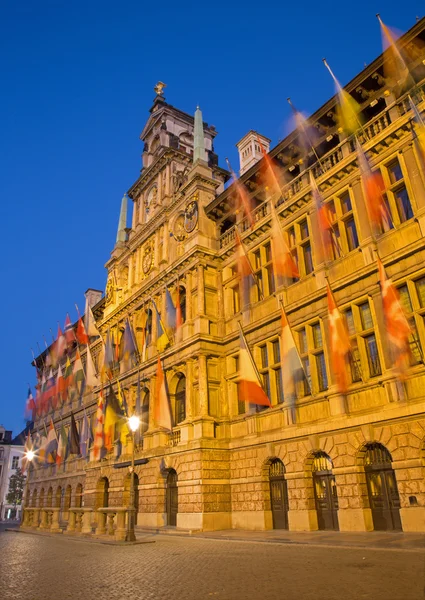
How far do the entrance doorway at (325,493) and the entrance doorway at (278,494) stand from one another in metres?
1.84

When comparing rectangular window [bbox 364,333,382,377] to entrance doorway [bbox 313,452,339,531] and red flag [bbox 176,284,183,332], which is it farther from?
red flag [bbox 176,284,183,332]

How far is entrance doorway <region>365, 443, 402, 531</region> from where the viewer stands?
14766 mm

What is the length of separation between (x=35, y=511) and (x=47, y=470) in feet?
50.5

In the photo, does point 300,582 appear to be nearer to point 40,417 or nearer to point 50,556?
point 50,556

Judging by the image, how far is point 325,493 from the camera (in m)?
17.2

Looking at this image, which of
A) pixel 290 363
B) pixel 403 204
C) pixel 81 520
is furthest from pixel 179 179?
pixel 81 520

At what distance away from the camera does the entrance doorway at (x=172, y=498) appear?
23.2 metres

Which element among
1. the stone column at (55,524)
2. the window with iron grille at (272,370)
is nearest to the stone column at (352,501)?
the window with iron grille at (272,370)

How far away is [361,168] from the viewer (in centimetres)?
1733

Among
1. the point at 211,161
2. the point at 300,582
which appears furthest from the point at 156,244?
the point at 300,582

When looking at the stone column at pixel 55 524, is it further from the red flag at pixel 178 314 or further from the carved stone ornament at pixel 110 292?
the carved stone ornament at pixel 110 292

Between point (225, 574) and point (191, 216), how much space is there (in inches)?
860

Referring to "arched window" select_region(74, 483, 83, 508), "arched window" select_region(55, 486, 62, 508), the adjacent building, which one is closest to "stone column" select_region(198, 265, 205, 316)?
"arched window" select_region(74, 483, 83, 508)

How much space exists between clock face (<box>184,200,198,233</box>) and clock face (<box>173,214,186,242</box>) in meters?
0.50
